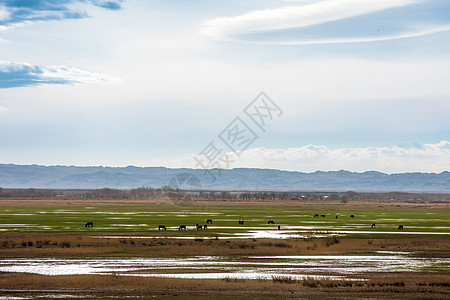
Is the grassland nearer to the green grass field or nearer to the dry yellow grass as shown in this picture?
the dry yellow grass

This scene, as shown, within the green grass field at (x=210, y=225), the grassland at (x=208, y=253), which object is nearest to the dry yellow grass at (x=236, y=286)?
the grassland at (x=208, y=253)

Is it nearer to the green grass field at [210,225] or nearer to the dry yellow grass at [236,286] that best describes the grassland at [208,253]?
the dry yellow grass at [236,286]

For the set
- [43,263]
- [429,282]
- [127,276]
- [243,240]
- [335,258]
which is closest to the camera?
[429,282]

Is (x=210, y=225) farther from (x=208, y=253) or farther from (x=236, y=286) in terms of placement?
(x=236, y=286)

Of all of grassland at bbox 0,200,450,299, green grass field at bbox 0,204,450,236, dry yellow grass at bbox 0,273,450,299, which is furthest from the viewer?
green grass field at bbox 0,204,450,236

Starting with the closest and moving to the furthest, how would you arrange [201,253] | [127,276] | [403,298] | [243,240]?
[403,298], [127,276], [201,253], [243,240]

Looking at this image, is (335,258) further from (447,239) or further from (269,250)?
(447,239)

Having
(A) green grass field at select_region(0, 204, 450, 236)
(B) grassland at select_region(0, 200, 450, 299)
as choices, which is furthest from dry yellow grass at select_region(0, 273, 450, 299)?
(A) green grass field at select_region(0, 204, 450, 236)

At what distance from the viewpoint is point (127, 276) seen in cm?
3180

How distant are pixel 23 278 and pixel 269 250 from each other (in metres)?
20.4

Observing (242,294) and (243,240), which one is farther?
(243,240)

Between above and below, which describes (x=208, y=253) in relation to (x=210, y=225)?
below

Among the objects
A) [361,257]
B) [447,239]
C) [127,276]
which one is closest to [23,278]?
[127,276]

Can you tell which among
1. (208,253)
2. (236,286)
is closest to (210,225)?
(208,253)
